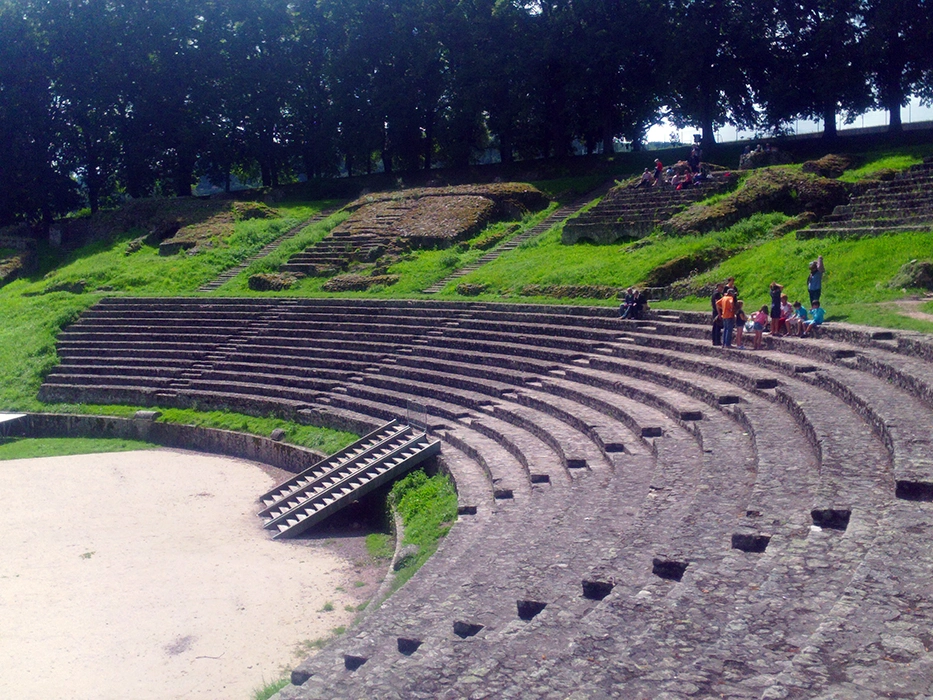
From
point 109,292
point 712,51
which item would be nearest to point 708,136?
point 712,51

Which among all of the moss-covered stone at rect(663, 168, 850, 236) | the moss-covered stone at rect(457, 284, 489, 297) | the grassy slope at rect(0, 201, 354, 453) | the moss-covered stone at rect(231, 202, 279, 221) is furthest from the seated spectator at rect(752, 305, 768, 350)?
the moss-covered stone at rect(231, 202, 279, 221)

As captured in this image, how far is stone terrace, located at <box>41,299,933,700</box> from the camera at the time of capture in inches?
207

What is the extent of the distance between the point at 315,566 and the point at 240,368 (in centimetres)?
1132

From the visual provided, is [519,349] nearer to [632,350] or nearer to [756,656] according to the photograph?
[632,350]

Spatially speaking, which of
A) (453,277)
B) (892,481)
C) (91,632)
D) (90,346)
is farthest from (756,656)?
(90,346)

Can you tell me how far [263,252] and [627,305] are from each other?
19133mm

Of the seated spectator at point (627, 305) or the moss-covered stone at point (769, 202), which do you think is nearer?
the seated spectator at point (627, 305)

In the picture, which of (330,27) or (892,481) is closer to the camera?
(892,481)

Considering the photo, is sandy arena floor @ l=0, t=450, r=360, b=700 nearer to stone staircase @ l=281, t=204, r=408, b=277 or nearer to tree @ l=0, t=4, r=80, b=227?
stone staircase @ l=281, t=204, r=408, b=277

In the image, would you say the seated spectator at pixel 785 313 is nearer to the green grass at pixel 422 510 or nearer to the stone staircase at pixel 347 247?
the green grass at pixel 422 510

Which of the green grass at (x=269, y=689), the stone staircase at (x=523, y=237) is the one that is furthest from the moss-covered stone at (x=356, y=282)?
the green grass at (x=269, y=689)

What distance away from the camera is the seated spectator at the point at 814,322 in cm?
1470

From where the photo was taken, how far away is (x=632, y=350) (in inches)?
674

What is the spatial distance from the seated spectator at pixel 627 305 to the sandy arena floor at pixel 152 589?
7.59m
